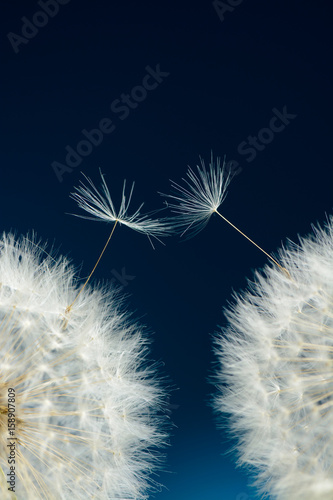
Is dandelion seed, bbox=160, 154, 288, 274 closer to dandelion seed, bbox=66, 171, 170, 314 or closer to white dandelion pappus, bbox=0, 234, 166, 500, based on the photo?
dandelion seed, bbox=66, 171, 170, 314

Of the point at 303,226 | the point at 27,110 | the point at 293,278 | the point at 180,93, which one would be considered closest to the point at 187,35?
the point at 180,93

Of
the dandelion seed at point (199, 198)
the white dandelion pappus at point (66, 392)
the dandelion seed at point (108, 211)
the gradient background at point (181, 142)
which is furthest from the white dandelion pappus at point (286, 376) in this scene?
the dandelion seed at point (108, 211)

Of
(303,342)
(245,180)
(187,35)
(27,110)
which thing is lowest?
(303,342)

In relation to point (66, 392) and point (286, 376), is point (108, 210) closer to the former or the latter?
point (66, 392)

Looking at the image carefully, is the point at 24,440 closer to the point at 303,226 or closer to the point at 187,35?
the point at 303,226

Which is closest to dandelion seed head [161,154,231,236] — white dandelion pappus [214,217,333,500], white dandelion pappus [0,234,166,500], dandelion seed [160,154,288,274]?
dandelion seed [160,154,288,274]

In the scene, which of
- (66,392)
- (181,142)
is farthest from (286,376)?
(181,142)
